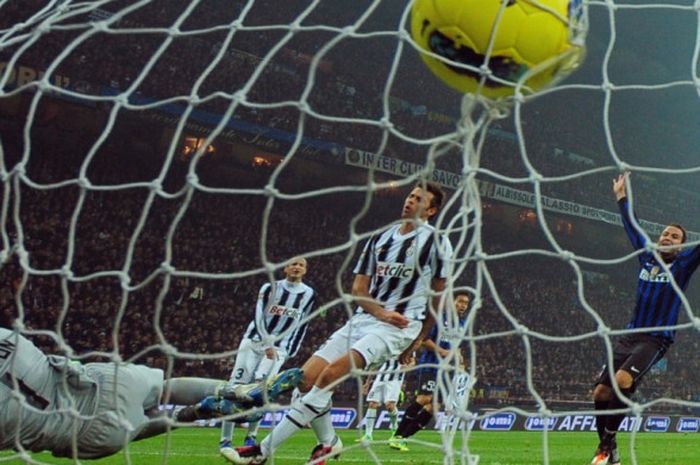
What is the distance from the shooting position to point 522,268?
25.9 meters

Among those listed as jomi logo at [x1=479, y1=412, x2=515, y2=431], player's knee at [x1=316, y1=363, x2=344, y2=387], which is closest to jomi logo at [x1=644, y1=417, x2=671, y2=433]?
jomi logo at [x1=479, y1=412, x2=515, y2=431]

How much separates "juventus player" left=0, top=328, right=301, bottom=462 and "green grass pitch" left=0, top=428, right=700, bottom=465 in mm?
1803

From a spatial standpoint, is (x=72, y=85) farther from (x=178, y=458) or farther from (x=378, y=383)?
(x=178, y=458)

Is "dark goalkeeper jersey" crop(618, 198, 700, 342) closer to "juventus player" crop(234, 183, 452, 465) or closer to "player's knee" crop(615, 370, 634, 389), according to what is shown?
"player's knee" crop(615, 370, 634, 389)

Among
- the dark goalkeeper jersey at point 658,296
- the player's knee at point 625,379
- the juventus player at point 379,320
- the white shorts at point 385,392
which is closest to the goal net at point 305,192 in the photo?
the white shorts at point 385,392

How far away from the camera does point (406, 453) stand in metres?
7.94

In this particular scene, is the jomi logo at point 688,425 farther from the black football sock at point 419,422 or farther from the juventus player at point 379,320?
the juventus player at point 379,320

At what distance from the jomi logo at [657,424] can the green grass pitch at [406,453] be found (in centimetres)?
546

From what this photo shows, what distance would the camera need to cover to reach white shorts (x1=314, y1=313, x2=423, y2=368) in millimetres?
4762

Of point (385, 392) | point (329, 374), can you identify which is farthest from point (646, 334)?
point (385, 392)

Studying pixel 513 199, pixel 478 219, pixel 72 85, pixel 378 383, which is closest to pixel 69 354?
pixel 478 219

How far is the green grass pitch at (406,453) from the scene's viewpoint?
6.24 meters

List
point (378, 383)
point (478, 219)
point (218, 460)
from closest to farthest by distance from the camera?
point (478, 219) → point (218, 460) → point (378, 383)

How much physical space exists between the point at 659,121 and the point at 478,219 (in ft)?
98.5
